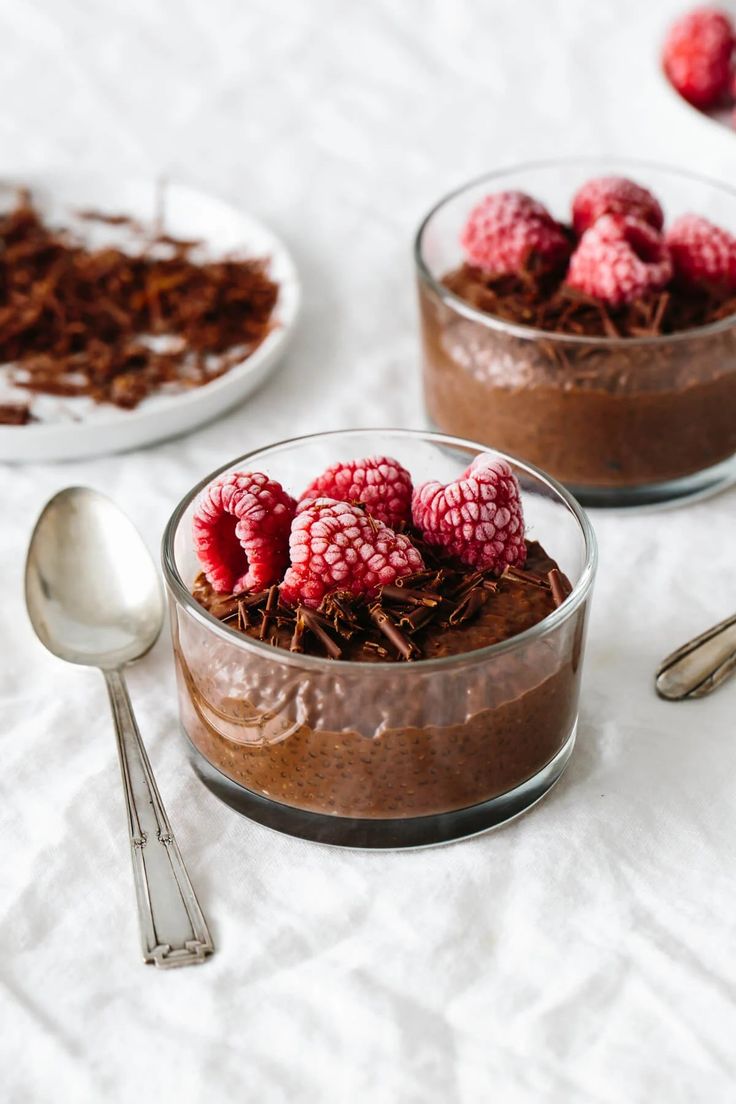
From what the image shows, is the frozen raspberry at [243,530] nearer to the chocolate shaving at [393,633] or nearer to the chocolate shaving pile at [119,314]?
the chocolate shaving at [393,633]

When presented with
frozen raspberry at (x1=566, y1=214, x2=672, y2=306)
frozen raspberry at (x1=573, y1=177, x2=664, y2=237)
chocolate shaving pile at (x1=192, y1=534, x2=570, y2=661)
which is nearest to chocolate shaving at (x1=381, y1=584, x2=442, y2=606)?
chocolate shaving pile at (x1=192, y1=534, x2=570, y2=661)

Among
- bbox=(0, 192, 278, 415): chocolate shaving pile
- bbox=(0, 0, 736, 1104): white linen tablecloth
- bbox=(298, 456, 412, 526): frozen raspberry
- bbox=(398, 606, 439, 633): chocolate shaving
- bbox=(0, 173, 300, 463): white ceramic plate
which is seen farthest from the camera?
bbox=(0, 192, 278, 415): chocolate shaving pile

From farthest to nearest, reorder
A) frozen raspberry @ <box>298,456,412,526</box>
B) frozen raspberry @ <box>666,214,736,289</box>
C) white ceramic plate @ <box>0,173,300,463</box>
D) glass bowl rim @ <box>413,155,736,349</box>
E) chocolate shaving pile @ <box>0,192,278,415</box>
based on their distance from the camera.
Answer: chocolate shaving pile @ <box>0,192,278,415</box>
white ceramic plate @ <box>0,173,300,463</box>
frozen raspberry @ <box>666,214,736,289</box>
glass bowl rim @ <box>413,155,736,349</box>
frozen raspberry @ <box>298,456,412,526</box>

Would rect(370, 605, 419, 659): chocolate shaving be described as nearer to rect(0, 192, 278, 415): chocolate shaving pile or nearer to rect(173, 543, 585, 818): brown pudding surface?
rect(173, 543, 585, 818): brown pudding surface

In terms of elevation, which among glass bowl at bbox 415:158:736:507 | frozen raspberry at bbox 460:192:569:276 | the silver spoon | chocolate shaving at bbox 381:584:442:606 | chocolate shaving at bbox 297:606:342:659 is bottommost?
the silver spoon

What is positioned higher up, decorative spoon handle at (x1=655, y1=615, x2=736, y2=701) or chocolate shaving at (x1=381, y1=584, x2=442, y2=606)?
chocolate shaving at (x1=381, y1=584, x2=442, y2=606)

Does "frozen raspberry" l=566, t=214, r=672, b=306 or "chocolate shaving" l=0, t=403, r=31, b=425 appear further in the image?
"chocolate shaving" l=0, t=403, r=31, b=425

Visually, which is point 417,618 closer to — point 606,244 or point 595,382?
point 595,382
